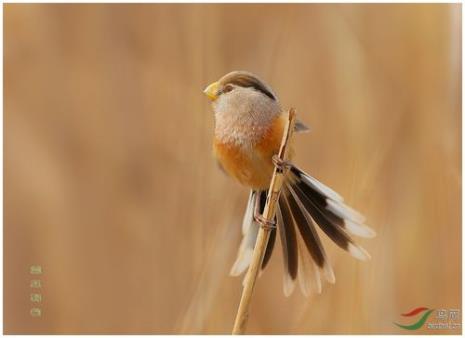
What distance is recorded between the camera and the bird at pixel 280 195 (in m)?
0.82

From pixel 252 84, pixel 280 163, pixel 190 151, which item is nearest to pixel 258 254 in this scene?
pixel 280 163

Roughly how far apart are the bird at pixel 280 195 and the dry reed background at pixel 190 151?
0.03 m

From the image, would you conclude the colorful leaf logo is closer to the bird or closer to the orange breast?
the bird

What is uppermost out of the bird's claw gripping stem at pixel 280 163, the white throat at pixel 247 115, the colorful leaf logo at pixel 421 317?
the white throat at pixel 247 115

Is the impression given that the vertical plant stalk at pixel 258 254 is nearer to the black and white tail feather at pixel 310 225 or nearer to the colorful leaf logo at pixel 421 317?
the black and white tail feather at pixel 310 225

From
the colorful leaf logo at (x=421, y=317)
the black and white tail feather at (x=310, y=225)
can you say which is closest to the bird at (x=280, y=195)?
the black and white tail feather at (x=310, y=225)

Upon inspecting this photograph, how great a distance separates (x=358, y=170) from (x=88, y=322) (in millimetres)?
489

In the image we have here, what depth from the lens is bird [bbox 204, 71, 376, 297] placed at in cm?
82

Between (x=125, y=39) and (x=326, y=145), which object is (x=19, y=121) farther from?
(x=326, y=145)

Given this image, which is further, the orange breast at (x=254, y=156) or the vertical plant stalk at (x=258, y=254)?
the orange breast at (x=254, y=156)

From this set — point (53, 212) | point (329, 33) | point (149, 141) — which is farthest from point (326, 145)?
point (53, 212)

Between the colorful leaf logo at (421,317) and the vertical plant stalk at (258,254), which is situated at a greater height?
the vertical plant stalk at (258,254)

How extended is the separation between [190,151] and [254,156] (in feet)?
0.66

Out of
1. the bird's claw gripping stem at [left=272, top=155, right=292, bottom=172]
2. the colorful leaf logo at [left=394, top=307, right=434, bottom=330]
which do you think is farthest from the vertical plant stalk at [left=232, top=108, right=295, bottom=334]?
the colorful leaf logo at [left=394, top=307, right=434, bottom=330]
